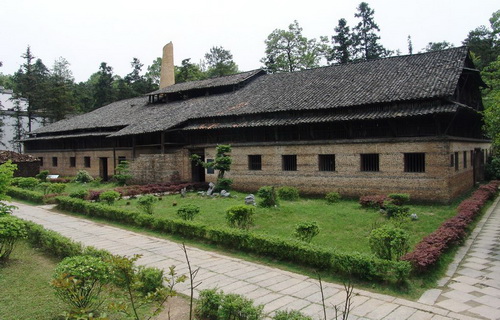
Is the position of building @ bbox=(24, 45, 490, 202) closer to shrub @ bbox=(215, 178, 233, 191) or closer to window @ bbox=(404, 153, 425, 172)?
window @ bbox=(404, 153, 425, 172)

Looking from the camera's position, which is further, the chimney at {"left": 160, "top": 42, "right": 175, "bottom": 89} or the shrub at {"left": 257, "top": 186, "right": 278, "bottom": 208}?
the chimney at {"left": 160, "top": 42, "right": 175, "bottom": 89}

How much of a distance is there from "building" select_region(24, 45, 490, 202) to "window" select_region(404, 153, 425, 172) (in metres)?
0.04

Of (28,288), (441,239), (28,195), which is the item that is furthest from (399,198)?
(28,195)

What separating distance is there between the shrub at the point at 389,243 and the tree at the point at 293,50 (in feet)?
122

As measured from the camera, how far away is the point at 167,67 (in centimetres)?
4100

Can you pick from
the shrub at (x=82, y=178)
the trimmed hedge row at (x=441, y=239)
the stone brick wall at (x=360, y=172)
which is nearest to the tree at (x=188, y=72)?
the shrub at (x=82, y=178)

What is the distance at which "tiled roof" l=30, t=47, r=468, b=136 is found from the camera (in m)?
17.4

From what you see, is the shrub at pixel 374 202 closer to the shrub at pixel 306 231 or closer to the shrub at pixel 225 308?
the shrub at pixel 306 231

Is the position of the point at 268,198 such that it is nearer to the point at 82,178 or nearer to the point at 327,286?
the point at 327,286

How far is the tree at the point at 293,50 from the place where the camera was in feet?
143

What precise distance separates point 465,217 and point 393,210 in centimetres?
237

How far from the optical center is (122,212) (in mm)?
14438

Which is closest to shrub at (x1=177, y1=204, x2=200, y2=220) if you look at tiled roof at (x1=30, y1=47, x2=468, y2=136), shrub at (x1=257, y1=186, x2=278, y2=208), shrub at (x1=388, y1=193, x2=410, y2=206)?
shrub at (x1=257, y1=186, x2=278, y2=208)

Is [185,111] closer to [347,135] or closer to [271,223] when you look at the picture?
[347,135]
